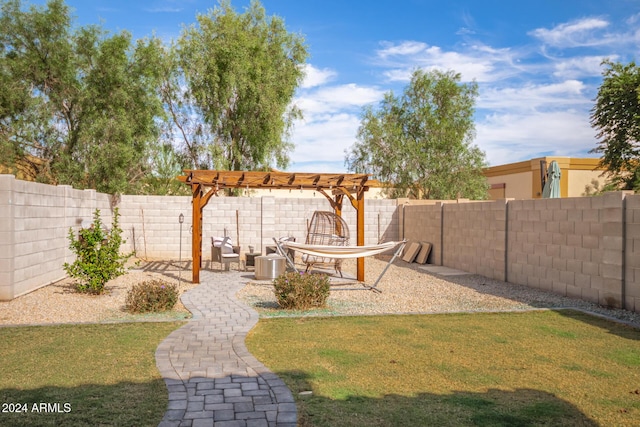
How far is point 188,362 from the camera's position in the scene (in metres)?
4.80

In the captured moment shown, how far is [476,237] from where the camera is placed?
1191 centimetres

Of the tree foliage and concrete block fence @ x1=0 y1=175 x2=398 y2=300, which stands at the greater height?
the tree foliage

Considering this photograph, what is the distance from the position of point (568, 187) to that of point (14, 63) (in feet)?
77.3

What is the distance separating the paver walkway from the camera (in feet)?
11.4

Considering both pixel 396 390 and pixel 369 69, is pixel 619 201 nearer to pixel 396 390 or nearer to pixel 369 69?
pixel 396 390

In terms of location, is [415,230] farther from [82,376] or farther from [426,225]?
[82,376]

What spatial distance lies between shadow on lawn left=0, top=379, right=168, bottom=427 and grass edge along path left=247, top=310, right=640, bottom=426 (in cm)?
108

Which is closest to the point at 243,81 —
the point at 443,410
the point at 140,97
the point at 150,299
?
the point at 140,97

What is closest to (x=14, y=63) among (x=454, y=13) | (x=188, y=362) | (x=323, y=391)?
(x=454, y=13)

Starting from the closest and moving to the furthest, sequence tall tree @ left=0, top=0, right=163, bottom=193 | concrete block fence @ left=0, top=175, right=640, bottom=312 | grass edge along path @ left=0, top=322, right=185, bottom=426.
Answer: grass edge along path @ left=0, top=322, right=185, bottom=426 < concrete block fence @ left=0, top=175, right=640, bottom=312 < tall tree @ left=0, top=0, right=163, bottom=193

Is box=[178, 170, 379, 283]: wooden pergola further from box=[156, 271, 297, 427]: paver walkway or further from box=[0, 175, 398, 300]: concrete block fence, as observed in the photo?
box=[156, 271, 297, 427]: paver walkway

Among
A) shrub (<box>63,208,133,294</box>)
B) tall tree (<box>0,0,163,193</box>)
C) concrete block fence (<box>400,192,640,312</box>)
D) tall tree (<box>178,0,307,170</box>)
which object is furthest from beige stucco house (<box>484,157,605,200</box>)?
shrub (<box>63,208,133,294</box>)

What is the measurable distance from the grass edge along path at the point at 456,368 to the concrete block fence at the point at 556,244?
48.1 inches

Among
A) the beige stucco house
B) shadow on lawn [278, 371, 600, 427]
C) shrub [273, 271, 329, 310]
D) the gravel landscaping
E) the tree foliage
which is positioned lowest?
the gravel landscaping
